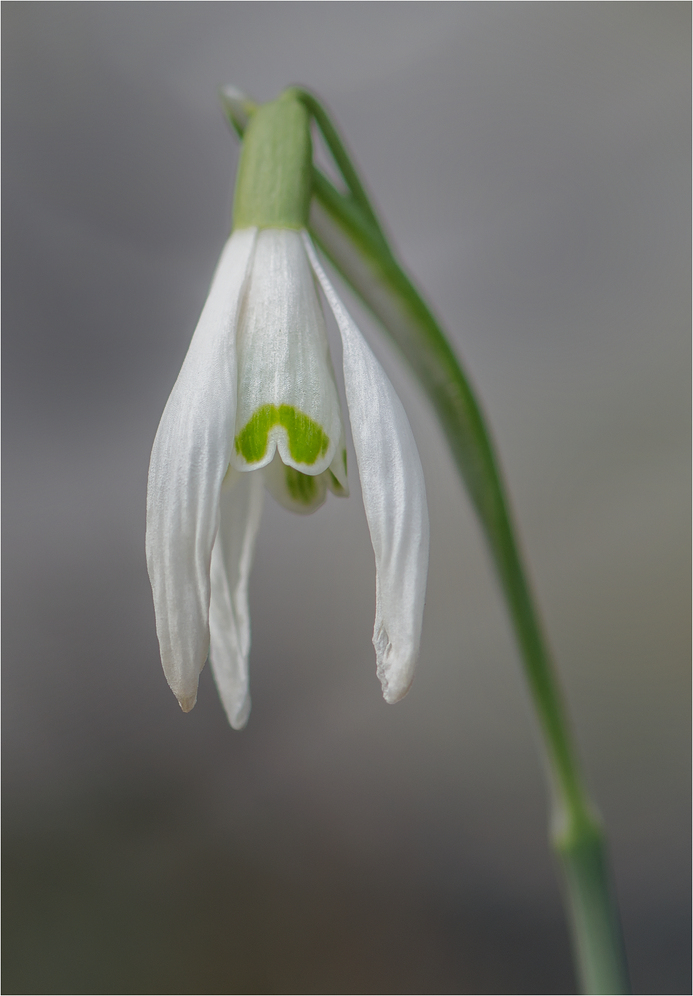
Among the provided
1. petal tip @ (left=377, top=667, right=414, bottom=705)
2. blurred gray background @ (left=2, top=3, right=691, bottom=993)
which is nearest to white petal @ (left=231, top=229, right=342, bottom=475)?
petal tip @ (left=377, top=667, right=414, bottom=705)

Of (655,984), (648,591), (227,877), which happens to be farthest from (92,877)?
(648,591)

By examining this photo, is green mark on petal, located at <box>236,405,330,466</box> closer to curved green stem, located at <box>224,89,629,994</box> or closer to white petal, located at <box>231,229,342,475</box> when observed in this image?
white petal, located at <box>231,229,342,475</box>

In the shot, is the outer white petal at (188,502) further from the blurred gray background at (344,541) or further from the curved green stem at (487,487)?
the blurred gray background at (344,541)

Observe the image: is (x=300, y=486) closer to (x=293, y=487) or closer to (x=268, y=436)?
(x=293, y=487)

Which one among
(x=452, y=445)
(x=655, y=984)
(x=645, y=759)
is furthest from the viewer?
(x=645, y=759)

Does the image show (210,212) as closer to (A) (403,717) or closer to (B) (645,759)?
(A) (403,717)
